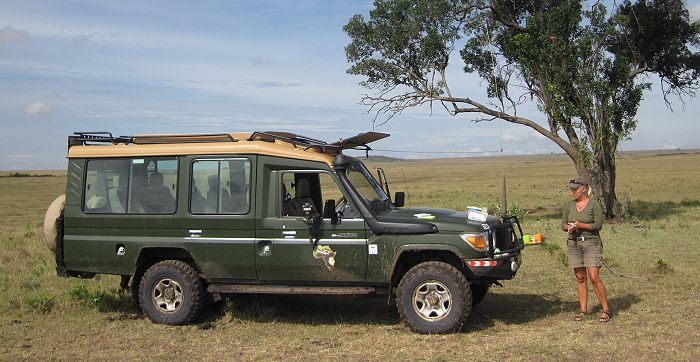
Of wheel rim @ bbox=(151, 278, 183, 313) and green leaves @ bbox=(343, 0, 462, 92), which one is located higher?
green leaves @ bbox=(343, 0, 462, 92)

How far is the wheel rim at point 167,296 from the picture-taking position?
7973 millimetres

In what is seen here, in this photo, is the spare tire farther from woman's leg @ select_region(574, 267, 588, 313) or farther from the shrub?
the shrub

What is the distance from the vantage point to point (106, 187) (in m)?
8.05

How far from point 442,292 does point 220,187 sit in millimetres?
2671

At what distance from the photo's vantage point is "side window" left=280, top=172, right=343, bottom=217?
764 centimetres

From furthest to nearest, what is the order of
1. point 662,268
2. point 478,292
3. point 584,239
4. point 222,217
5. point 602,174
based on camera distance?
point 602,174, point 662,268, point 478,292, point 584,239, point 222,217

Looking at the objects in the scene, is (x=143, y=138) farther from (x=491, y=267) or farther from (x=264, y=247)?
(x=491, y=267)

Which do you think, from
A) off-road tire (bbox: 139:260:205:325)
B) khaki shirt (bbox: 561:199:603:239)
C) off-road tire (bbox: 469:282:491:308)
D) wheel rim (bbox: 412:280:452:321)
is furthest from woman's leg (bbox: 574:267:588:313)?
off-road tire (bbox: 139:260:205:325)

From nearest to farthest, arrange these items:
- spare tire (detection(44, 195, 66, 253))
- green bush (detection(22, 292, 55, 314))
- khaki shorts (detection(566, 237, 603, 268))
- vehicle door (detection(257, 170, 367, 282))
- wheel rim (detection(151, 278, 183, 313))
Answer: vehicle door (detection(257, 170, 367, 282))
khaki shorts (detection(566, 237, 603, 268))
wheel rim (detection(151, 278, 183, 313))
spare tire (detection(44, 195, 66, 253))
green bush (detection(22, 292, 55, 314))

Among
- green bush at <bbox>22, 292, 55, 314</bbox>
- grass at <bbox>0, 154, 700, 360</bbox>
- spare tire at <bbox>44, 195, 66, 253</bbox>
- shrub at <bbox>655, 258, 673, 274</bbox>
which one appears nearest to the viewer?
grass at <bbox>0, 154, 700, 360</bbox>

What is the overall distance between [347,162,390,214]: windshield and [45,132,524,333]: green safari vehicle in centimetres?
3

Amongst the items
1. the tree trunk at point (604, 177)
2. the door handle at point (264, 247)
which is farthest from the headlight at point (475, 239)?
the tree trunk at point (604, 177)

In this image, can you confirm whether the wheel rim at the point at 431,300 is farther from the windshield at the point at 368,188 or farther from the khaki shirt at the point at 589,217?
the khaki shirt at the point at 589,217

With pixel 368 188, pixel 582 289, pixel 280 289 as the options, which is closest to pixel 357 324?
pixel 280 289
